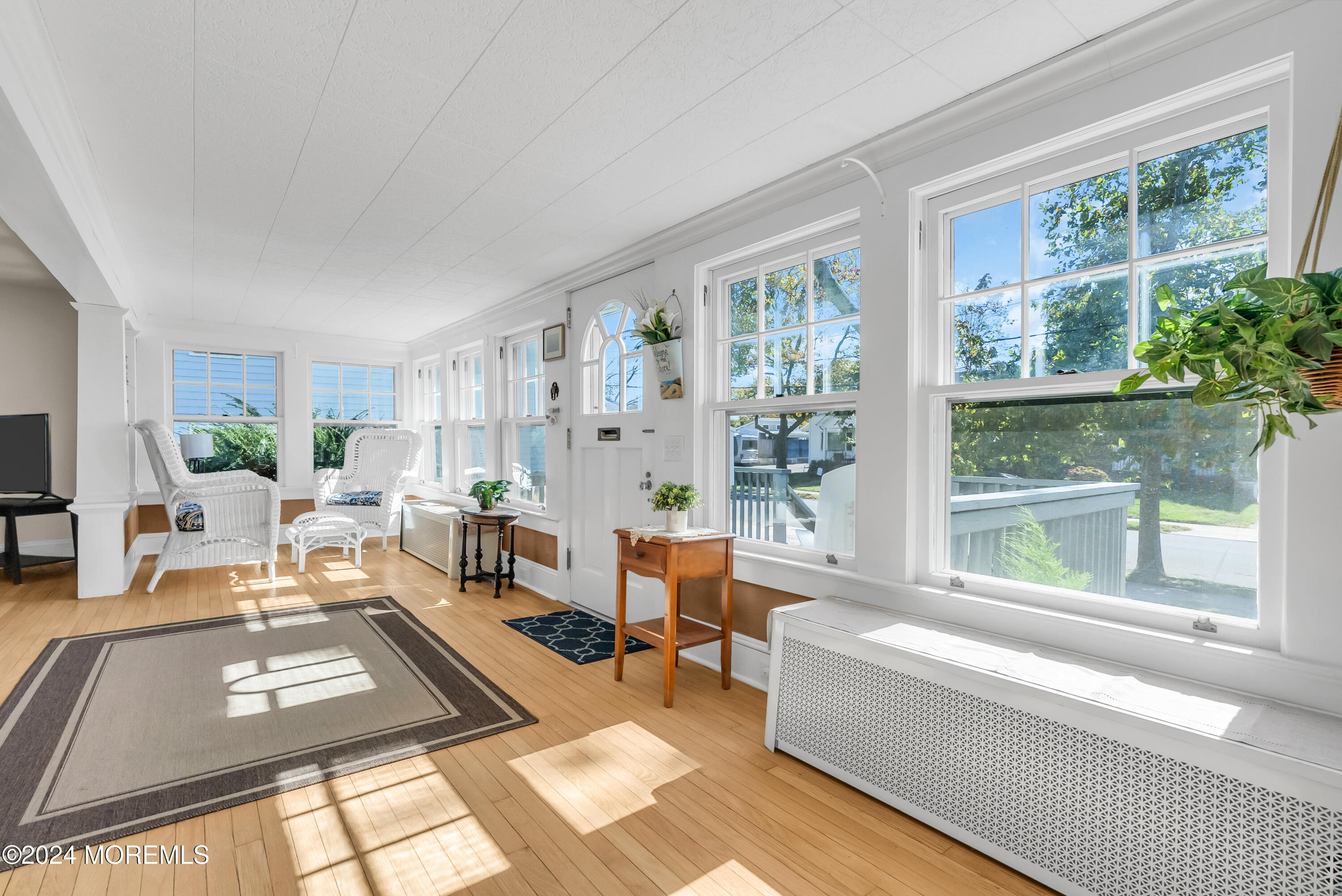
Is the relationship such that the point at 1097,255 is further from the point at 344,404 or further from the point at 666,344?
the point at 344,404

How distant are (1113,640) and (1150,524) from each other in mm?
370

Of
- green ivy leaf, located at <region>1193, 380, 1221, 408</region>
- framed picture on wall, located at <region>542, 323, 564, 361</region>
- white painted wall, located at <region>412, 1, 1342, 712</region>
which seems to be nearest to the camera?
green ivy leaf, located at <region>1193, 380, 1221, 408</region>

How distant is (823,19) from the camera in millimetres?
1839

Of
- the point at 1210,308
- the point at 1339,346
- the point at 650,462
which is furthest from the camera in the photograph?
the point at 650,462

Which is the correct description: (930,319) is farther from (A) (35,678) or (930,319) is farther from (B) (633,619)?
(A) (35,678)

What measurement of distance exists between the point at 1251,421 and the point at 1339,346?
0.70 m

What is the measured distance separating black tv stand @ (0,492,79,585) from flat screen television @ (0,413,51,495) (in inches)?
4.7

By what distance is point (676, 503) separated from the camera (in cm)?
313

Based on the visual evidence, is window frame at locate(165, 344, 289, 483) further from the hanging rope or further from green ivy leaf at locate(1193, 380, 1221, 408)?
the hanging rope

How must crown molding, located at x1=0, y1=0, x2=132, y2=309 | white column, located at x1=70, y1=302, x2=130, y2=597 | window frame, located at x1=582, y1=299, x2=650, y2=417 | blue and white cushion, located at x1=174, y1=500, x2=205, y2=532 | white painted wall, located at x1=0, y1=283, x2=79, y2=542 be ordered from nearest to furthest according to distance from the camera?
crown molding, located at x1=0, y1=0, x2=132, y2=309
window frame, located at x1=582, y1=299, x2=650, y2=417
white column, located at x1=70, y1=302, x2=130, y2=597
blue and white cushion, located at x1=174, y1=500, x2=205, y2=532
white painted wall, located at x1=0, y1=283, x2=79, y2=542

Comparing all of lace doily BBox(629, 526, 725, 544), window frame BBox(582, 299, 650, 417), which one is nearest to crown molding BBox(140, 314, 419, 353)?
window frame BBox(582, 299, 650, 417)

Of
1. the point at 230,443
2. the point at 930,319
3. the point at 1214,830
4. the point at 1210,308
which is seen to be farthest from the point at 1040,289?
the point at 230,443

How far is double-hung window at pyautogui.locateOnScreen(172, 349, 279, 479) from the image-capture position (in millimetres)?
6707

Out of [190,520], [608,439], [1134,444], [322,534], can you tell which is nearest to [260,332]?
[322,534]
